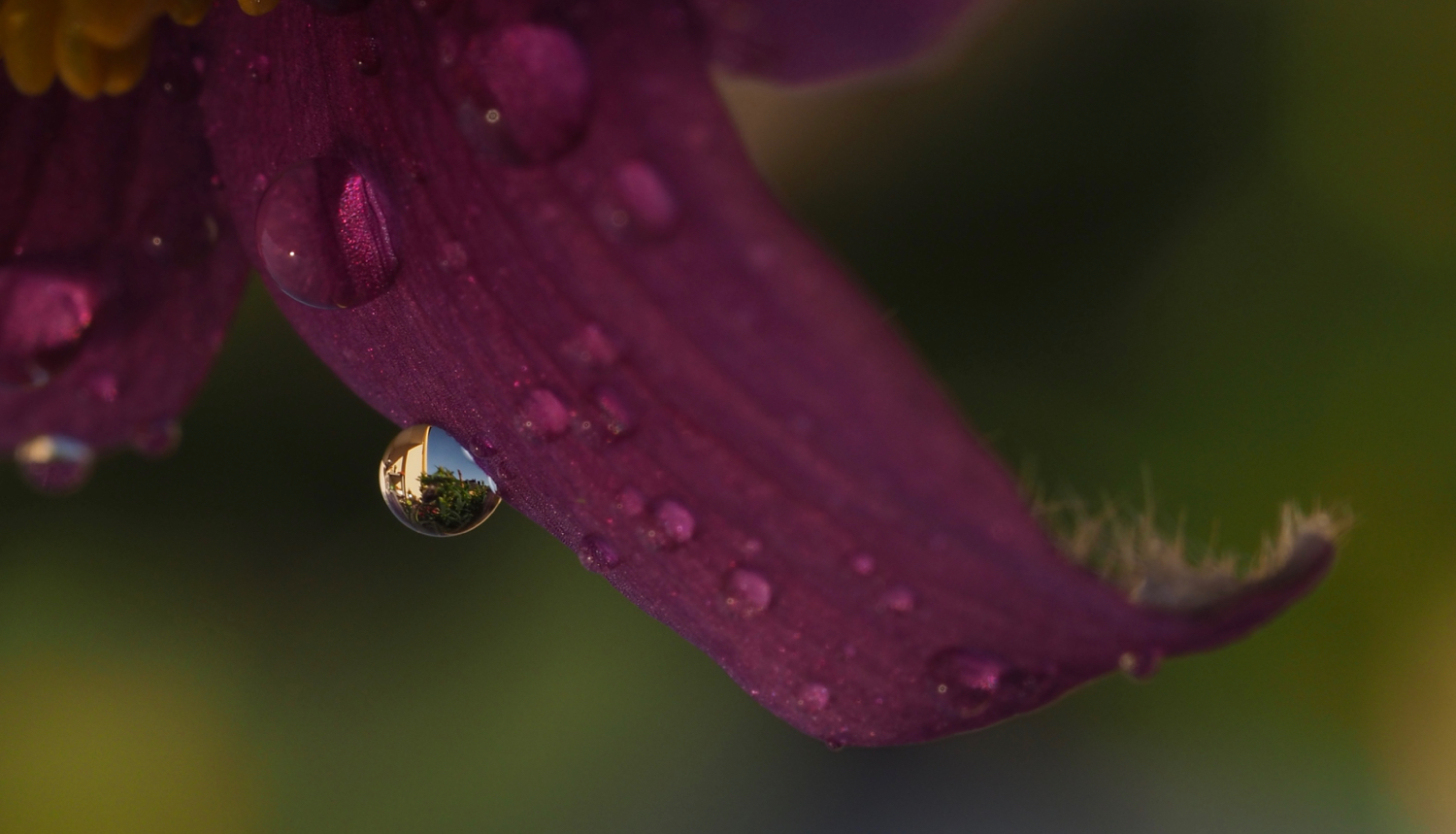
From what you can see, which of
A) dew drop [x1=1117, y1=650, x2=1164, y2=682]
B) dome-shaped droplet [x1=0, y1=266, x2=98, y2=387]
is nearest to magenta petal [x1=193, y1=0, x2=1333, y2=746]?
dew drop [x1=1117, y1=650, x2=1164, y2=682]

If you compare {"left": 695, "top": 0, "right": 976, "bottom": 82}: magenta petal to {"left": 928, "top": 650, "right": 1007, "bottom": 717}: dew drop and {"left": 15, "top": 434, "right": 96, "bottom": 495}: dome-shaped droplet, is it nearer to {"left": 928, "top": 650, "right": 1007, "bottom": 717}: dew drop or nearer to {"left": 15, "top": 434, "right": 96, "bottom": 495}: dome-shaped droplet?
{"left": 928, "top": 650, "right": 1007, "bottom": 717}: dew drop

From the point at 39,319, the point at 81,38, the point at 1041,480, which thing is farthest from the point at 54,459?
the point at 1041,480

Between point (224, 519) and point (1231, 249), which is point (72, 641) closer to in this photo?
point (224, 519)

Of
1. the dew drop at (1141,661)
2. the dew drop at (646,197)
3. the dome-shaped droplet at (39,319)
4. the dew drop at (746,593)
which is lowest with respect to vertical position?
the dome-shaped droplet at (39,319)

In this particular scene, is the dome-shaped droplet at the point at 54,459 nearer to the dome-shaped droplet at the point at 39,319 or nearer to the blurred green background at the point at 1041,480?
the dome-shaped droplet at the point at 39,319

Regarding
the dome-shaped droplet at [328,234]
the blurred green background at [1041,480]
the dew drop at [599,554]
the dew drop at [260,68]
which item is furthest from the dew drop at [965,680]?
the blurred green background at [1041,480]

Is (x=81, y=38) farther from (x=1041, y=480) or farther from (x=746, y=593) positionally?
(x=1041, y=480)
